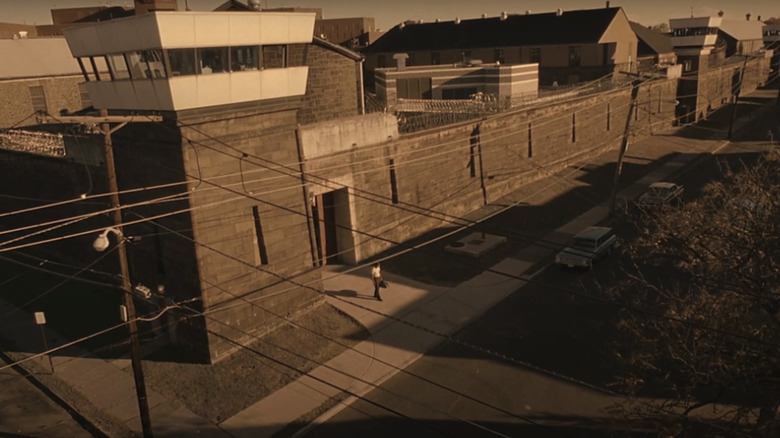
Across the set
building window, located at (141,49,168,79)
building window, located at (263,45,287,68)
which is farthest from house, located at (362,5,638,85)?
building window, located at (141,49,168,79)

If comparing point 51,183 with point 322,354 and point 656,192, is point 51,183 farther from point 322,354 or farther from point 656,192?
point 656,192

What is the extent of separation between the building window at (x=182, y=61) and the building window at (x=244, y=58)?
152 centimetres

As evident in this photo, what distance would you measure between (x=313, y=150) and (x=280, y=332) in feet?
28.1

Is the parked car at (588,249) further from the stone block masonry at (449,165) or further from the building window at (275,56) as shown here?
the building window at (275,56)

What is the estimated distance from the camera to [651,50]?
76.3 meters

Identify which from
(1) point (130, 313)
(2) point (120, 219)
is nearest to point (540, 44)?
(2) point (120, 219)

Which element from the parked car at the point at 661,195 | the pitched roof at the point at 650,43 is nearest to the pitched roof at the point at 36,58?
the parked car at the point at 661,195

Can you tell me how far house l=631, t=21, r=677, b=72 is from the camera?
75375mm

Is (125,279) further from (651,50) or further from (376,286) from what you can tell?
(651,50)

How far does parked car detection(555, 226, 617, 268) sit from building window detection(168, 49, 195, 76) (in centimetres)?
1885

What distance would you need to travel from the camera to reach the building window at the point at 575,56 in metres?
65.9

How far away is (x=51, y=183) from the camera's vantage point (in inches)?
1254

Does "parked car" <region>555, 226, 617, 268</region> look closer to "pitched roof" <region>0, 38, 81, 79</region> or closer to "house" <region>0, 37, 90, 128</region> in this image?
"house" <region>0, 37, 90, 128</region>

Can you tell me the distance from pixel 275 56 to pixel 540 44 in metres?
54.4
